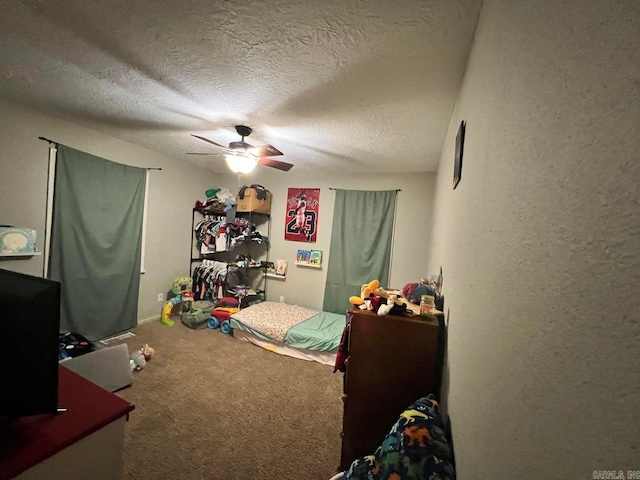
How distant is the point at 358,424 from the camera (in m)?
1.57

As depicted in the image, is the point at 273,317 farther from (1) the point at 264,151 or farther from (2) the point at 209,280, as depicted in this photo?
(1) the point at 264,151

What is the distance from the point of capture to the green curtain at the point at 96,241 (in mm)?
2740

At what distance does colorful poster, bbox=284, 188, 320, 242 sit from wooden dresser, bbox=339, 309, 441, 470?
284 centimetres

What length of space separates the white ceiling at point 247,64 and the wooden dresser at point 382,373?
1.46 metres

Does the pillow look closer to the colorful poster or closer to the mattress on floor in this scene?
the mattress on floor

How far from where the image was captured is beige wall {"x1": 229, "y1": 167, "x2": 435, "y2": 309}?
3752 mm

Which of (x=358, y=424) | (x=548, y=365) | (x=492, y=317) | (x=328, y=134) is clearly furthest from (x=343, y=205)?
(x=548, y=365)

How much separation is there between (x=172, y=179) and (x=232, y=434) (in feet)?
11.3

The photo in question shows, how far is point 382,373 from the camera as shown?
59.7 inches

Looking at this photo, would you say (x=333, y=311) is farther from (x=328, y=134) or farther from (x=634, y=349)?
(x=634, y=349)

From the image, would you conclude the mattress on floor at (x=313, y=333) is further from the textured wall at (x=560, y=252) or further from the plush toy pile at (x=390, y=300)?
the textured wall at (x=560, y=252)

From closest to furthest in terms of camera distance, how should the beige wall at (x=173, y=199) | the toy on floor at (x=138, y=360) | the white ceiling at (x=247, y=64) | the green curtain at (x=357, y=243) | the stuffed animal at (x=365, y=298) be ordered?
the white ceiling at (x=247, y=64) < the stuffed animal at (x=365, y=298) < the beige wall at (x=173, y=199) < the toy on floor at (x=138, y=360) < the green curtain at (x=357, y=243)

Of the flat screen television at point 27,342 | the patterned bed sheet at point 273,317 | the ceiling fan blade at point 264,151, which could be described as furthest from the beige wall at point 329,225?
the flat screen television at point 27,342

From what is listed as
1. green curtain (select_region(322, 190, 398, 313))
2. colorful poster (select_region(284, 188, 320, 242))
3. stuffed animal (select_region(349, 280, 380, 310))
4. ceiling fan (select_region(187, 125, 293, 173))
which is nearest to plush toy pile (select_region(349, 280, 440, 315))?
stuffed animal (select_region(349, 280, 380, 310))
